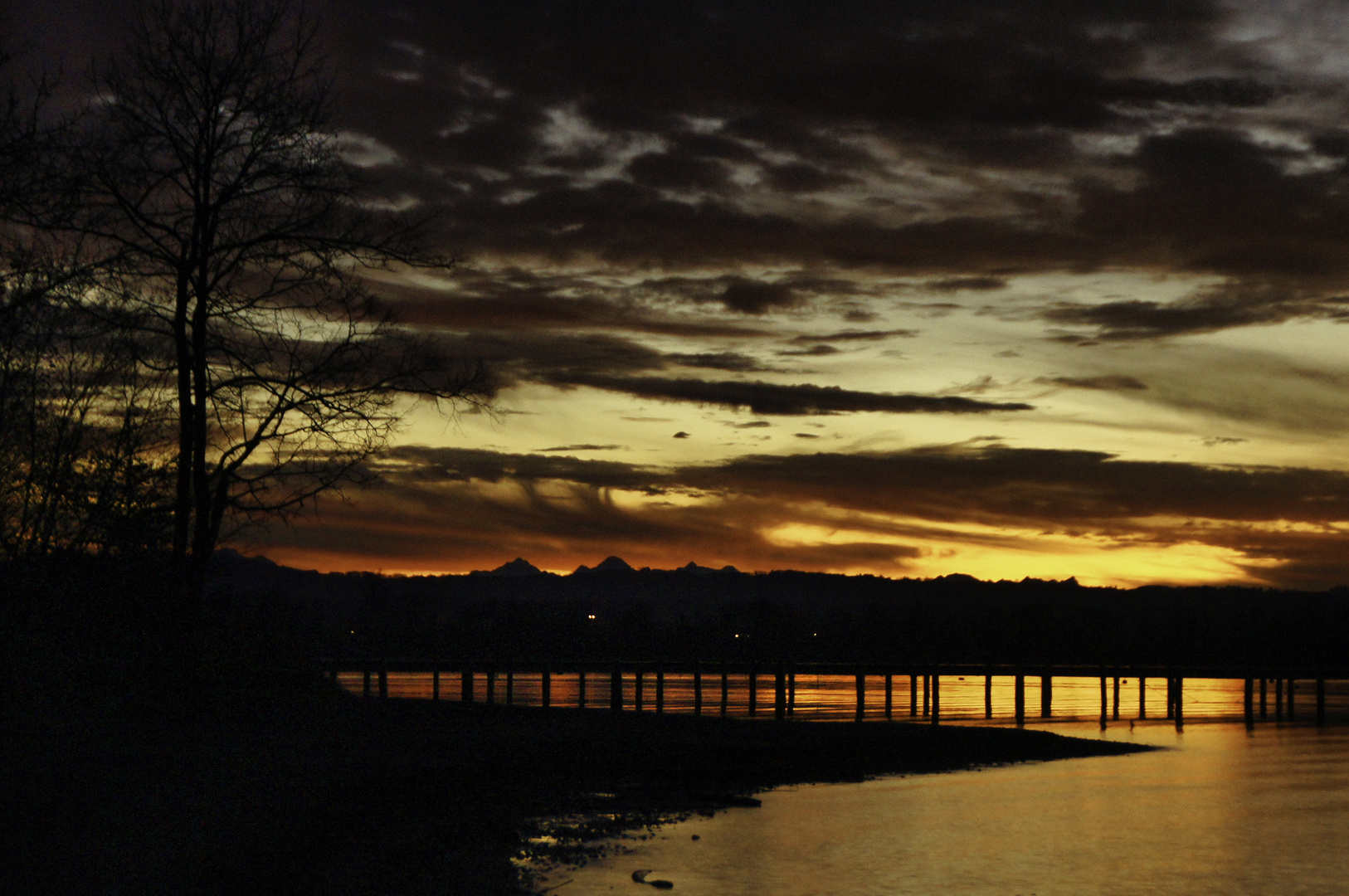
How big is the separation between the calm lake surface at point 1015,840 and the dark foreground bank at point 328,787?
1.53 m

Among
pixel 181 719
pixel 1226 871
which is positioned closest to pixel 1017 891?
pixel 1226 871

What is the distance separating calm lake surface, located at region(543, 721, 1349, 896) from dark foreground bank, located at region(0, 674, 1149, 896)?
5.02ft

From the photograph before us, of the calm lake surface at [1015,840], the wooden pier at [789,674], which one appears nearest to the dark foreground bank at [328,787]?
the calm lake surface at [1015,840]

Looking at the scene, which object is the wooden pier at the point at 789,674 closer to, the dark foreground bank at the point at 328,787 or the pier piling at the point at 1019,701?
the pier piling at the point at 1019,701

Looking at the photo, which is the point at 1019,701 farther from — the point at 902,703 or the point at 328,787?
the point at 328,787

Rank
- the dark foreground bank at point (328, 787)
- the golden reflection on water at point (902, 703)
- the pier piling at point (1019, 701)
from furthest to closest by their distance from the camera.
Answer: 1. the golden reflection on water at point (902, 703)
2. the pier piling at point (1019, 701)
3. the dark foreground bank at point (328, 787)

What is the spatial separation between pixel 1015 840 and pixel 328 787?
13458 millimetres

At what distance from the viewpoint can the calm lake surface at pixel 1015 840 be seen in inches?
723

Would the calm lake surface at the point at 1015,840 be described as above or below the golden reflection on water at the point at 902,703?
above

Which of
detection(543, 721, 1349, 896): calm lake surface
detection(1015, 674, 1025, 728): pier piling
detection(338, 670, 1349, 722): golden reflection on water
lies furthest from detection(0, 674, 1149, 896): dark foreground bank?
detection(1015, 674, 1025, 728): pier piling

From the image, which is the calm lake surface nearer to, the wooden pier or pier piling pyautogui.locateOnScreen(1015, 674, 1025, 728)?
the wooden pier

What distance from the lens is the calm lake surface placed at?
1836 centimetres

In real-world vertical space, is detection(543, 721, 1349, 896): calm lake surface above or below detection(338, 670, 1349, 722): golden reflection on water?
above

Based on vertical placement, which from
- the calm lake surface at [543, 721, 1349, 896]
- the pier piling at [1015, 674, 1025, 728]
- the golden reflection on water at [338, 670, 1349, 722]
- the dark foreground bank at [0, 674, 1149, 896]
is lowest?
the golden reflection on water at [338, 670, 1349, 722]
